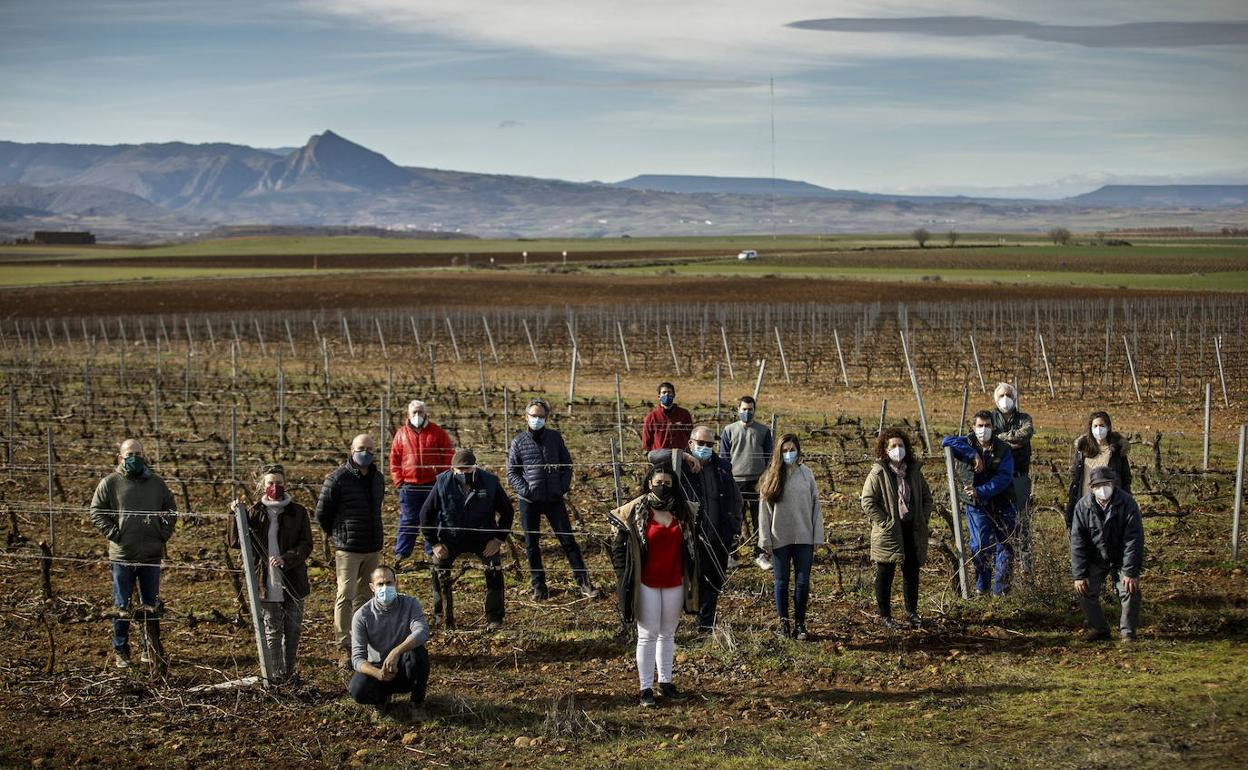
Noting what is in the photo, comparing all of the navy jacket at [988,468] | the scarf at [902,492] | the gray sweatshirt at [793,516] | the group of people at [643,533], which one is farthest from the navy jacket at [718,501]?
the navy jacket at [988,468]

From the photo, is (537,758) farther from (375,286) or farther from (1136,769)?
(375,286)

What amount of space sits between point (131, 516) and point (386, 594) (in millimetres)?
2494

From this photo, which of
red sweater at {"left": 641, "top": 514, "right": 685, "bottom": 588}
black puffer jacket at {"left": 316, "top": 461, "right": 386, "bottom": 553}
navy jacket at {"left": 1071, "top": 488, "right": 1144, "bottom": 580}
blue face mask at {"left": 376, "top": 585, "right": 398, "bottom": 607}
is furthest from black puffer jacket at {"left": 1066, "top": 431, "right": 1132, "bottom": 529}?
black puffer jacket at {"left": 316, "top": 461, "right": 386, "bottom": 553}

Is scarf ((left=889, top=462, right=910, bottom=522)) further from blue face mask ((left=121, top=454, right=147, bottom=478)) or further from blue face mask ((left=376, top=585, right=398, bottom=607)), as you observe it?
blue face mask ((left=121, top=454, right=147, bottom=478))

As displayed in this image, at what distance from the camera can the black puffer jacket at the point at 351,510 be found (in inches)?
379

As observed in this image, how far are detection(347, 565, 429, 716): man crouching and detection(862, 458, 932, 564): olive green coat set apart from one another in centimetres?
350

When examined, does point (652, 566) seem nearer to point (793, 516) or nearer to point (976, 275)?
point (793, 516)

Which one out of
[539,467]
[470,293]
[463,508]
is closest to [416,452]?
[539,467]

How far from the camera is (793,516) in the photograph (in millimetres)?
9375

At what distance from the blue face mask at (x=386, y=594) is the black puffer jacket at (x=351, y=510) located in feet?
4.61

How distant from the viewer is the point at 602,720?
8.05 meters

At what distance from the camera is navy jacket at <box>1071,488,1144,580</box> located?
363 inches

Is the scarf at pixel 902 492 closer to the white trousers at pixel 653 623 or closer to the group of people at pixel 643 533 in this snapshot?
the group of people at pixel 643 533

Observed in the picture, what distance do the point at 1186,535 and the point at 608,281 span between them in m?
72.0
